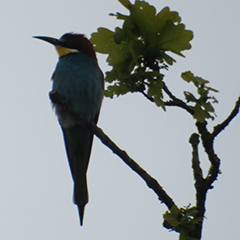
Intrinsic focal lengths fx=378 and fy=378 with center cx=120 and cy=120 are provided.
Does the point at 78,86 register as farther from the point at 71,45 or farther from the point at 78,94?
the point at 71,45

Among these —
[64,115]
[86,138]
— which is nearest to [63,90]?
[64,115]

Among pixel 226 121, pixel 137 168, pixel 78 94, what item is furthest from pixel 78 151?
pixel 226 121

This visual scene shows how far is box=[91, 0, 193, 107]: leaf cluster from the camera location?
282 cm

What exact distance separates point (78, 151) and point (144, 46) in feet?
9.32

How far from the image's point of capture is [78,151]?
540 cm

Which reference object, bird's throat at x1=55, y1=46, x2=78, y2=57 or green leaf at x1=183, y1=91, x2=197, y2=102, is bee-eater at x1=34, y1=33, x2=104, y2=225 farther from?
green leaf at x1=183, y1=91, x2=197, y2=102

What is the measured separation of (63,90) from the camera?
5004 millimetres

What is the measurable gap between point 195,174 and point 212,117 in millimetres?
421

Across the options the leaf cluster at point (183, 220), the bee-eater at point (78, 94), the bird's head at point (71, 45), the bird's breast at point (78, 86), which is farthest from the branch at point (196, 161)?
the bird's head at point (71, 45)

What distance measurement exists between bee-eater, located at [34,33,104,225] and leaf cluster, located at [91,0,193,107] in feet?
6.27

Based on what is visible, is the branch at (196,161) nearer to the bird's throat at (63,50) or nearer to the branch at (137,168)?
the branch at (137,168)

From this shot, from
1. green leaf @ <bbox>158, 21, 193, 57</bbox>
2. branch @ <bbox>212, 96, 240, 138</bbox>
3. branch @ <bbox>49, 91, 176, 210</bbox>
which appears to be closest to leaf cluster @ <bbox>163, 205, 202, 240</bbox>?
branch @ <bbox>49, 91, 176, 210</bbox>

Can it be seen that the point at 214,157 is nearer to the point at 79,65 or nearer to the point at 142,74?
the point at 142,74

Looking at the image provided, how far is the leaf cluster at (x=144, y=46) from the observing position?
282cm
